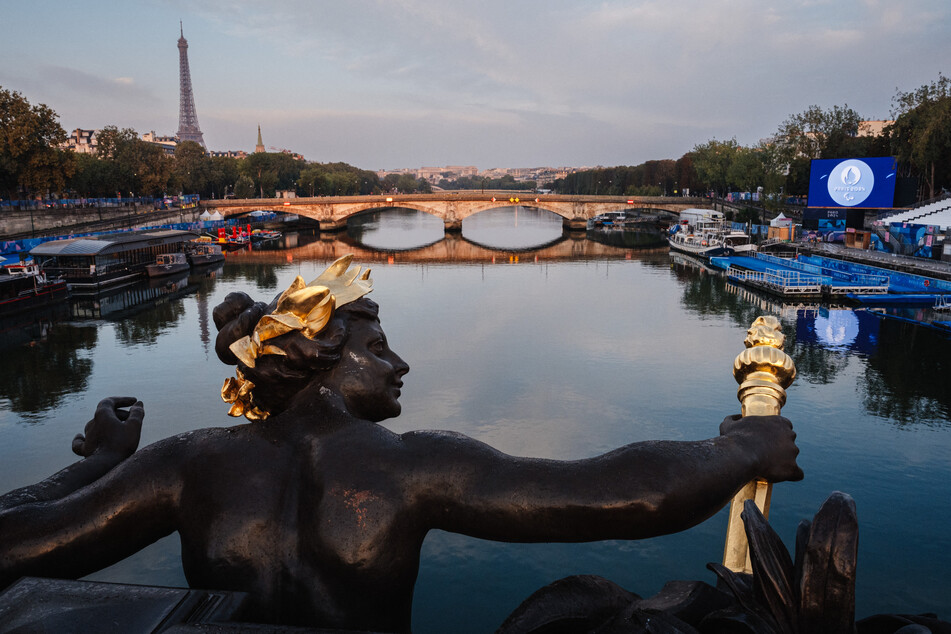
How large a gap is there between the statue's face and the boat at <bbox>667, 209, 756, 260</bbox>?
40371mm

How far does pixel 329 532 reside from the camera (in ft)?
5.79

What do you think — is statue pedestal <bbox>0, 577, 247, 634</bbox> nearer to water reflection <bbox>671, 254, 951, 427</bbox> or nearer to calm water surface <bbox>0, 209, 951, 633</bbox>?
calm water surface <bbox>0, 209, 951, 633</bbox>

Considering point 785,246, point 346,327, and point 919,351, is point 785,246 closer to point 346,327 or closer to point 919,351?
point 919,351

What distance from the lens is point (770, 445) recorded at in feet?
5.94

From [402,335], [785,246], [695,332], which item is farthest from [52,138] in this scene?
[785,246]

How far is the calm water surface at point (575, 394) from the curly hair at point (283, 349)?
210mm

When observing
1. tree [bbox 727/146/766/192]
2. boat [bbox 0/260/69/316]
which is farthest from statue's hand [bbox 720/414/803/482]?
tree [bbox 727/146/766/192]

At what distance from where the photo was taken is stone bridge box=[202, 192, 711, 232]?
192 ft

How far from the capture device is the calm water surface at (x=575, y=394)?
909 cm

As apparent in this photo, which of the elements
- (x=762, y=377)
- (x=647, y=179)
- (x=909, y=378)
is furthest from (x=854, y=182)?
(x=647, y=179)

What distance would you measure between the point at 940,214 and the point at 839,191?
5.45 metres

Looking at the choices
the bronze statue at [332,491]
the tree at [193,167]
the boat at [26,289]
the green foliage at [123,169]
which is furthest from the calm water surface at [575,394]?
the tree at [193,167]

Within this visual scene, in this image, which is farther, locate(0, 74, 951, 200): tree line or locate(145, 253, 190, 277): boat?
locate(0, 74, 951, 200): tree line

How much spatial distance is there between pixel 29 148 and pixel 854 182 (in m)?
45.8
